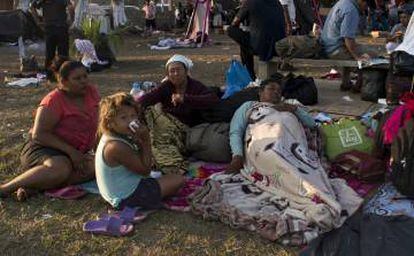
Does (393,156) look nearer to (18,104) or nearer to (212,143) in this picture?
(212,143)

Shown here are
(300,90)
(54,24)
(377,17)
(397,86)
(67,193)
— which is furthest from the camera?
(377,17)

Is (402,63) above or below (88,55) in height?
above

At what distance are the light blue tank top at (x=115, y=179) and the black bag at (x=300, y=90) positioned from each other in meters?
3.18

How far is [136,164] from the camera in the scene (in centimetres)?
402

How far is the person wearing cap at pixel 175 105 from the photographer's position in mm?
5223

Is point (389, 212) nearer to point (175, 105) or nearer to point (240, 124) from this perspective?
point (240, 124)

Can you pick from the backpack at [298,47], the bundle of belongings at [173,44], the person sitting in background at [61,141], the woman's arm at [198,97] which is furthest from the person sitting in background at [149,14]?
the person sitting in background at [61,141]

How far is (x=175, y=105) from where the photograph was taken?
5.46 meters

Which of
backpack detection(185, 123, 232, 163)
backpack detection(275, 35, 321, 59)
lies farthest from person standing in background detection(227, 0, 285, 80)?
backpack detection(185, 123, 232, 163)

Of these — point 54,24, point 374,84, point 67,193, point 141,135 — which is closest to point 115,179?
point 141,135

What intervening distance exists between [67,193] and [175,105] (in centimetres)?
145

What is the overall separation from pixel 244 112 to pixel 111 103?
53.5 inches

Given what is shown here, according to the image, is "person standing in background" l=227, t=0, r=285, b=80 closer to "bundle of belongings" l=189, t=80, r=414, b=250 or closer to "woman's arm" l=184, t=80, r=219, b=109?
"woman's arm" l=184, t=80, r=219, b=109

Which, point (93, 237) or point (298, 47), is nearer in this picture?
point (93, 237)
